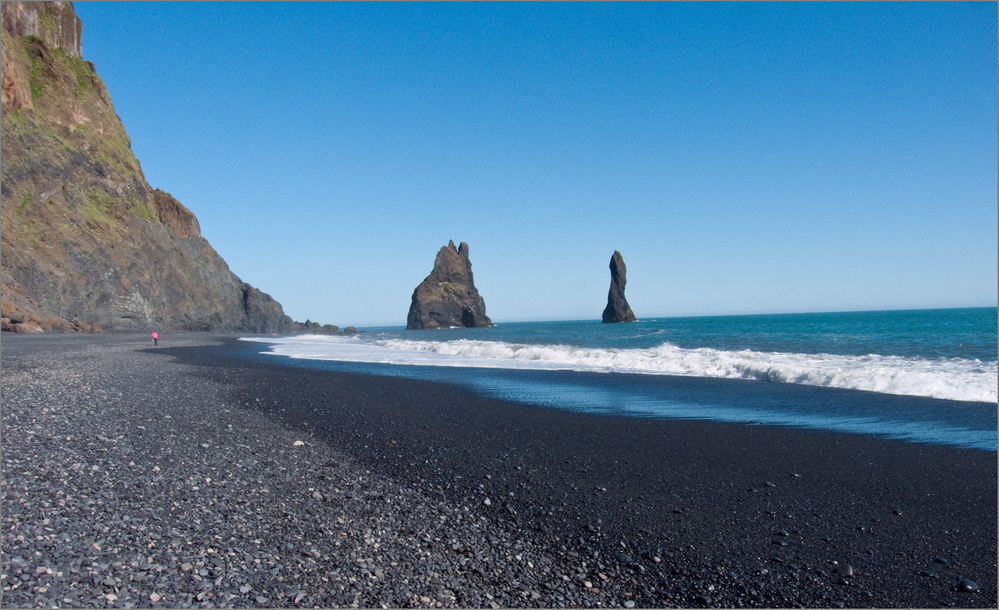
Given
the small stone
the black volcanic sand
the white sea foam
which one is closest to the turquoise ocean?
the white sea foam

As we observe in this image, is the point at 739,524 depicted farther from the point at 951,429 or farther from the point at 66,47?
the point at 66,47

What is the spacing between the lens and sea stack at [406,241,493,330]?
106 meters

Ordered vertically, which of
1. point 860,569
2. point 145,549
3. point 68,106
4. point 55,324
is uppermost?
point 68,106

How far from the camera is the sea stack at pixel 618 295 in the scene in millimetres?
110625

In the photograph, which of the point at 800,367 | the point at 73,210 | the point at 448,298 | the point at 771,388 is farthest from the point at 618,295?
the point at 771,388

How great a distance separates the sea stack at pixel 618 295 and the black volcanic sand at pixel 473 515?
10387cm

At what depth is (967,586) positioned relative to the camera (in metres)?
3.91

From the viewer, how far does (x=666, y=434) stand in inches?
334

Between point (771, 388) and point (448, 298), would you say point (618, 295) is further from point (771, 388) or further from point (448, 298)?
point (771, 388)

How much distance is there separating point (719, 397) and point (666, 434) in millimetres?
4637

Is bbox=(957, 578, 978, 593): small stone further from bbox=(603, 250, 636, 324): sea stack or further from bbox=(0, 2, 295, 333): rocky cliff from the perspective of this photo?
bbox=(603, 250, 636, 324): sea stack

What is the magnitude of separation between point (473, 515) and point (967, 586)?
3.80 m

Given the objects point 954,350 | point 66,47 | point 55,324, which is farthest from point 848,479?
point 66,47

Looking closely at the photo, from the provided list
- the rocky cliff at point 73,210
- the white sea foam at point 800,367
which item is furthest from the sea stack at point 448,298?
the white sea foam at point 800,367
